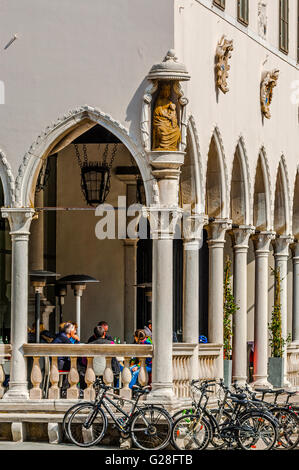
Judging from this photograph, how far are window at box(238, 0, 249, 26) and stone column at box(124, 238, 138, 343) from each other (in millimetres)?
5136

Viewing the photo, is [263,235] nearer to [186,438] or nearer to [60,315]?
[60,315]

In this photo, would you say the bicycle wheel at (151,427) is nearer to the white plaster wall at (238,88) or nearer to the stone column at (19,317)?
the stone column at (19,317)

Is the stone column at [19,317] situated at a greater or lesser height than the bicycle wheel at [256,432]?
greater

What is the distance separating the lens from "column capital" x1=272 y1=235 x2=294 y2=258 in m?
31.6

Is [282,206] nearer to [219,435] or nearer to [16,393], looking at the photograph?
[16,393]

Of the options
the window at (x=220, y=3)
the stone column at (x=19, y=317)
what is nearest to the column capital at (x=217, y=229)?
the window at (x=220, y=3)

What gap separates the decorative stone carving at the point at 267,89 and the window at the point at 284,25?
1.48 m

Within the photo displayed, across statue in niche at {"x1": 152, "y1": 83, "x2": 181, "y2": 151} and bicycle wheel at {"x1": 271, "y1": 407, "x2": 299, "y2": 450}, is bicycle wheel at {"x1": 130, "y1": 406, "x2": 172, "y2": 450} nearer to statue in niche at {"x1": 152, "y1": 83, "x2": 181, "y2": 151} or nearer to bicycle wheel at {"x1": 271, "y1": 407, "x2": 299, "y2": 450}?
bicycle wheel at {"x1": 271, "y1": 407, "x2": 299, "y2": 450}

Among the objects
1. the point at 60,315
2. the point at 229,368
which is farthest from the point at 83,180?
the point at 229,368

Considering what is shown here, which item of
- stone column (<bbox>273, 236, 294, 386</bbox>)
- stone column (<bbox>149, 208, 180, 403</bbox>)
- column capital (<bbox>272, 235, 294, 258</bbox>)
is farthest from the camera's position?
column capital (<bbox>272, 235, 294, 258</bbox>)

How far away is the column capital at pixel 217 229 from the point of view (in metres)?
26.7

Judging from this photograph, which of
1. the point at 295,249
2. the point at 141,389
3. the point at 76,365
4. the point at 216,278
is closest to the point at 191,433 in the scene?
the point at 141,389

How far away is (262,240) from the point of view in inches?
1186

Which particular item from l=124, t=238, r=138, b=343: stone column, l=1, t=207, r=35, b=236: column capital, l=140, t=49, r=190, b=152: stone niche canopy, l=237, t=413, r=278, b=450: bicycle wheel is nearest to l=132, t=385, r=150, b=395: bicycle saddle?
l=237, t=413, r=278, b=450: bicycle wheel
